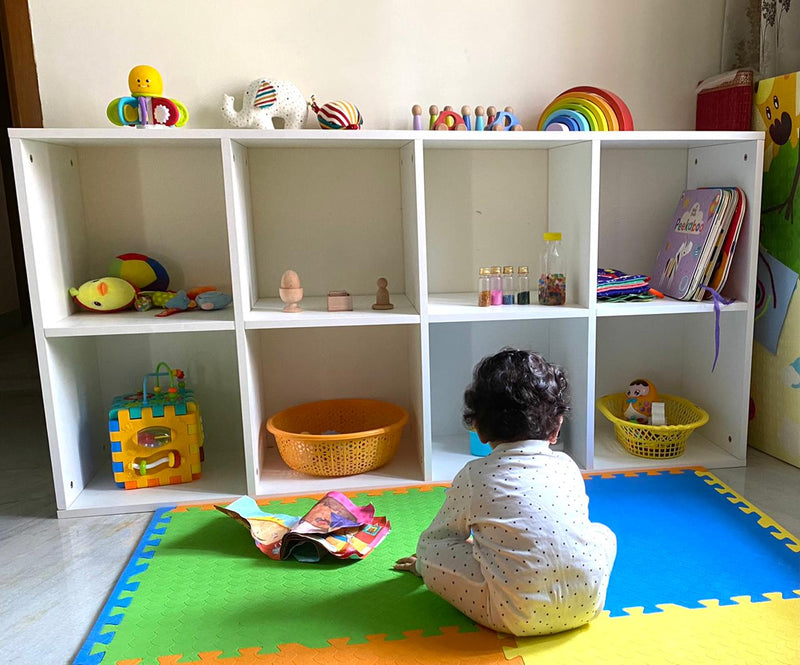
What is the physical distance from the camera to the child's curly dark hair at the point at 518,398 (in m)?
1.30

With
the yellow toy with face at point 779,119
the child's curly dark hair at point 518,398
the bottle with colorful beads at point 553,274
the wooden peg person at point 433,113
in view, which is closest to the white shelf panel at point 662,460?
the bottle with colorful beads at point 553,274

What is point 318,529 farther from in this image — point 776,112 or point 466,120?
point 776,112

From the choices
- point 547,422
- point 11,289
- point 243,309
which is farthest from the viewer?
point 11,289

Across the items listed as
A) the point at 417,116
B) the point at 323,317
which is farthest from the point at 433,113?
the point at 323,317

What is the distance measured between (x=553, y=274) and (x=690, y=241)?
43cm

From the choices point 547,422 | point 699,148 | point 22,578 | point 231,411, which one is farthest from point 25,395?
point 699,148

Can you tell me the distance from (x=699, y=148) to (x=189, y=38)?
5.26 ft

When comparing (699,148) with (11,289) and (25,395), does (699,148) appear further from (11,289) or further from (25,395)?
(11,289)

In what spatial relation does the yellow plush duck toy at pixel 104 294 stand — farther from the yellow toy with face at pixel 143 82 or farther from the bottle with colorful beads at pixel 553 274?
the bottle with colorful beads at pixel 553 274

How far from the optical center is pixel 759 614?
1.37 meters

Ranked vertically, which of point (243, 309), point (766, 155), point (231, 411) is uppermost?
point (766, 155)

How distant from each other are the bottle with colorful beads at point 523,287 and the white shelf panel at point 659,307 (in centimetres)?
20

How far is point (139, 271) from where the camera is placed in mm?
2121

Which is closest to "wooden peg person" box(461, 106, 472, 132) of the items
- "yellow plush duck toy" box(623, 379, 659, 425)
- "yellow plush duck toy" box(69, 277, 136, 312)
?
"yellow plush duck toy" box(623, 379, 659, 425)
